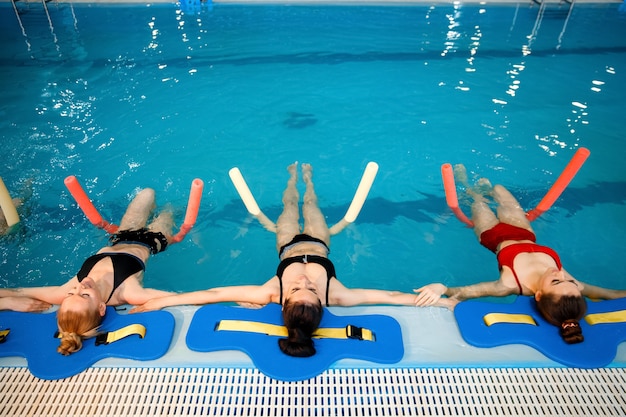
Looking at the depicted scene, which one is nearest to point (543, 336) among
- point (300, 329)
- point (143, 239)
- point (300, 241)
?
point (300, 329)

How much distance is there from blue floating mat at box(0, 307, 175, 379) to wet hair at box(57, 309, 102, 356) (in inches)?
2.2

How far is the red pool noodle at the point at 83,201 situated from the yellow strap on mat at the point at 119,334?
126 cm

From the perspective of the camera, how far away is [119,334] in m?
2.70

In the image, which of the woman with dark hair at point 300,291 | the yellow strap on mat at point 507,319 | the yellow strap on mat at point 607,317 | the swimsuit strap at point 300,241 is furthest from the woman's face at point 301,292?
the yellow strap on mat at point 607,317

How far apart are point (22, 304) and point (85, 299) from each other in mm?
708

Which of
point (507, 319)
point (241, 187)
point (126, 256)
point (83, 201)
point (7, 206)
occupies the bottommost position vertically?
point (126, 256)

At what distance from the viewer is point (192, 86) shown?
24.0ft

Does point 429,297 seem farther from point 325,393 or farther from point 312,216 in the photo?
point 312,216

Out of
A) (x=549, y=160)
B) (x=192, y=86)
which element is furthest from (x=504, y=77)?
(x=192, y=86)

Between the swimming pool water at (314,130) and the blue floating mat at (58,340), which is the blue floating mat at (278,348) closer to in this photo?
the blue floating mat at (58,340)

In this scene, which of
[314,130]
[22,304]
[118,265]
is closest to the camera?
[22,304]

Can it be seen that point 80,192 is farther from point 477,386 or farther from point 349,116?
point 349,116

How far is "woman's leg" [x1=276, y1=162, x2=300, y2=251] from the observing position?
155 inches

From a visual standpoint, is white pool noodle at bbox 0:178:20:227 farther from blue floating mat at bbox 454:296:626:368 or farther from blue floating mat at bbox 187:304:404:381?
blue floating mat at bbox 454:296:626:368
